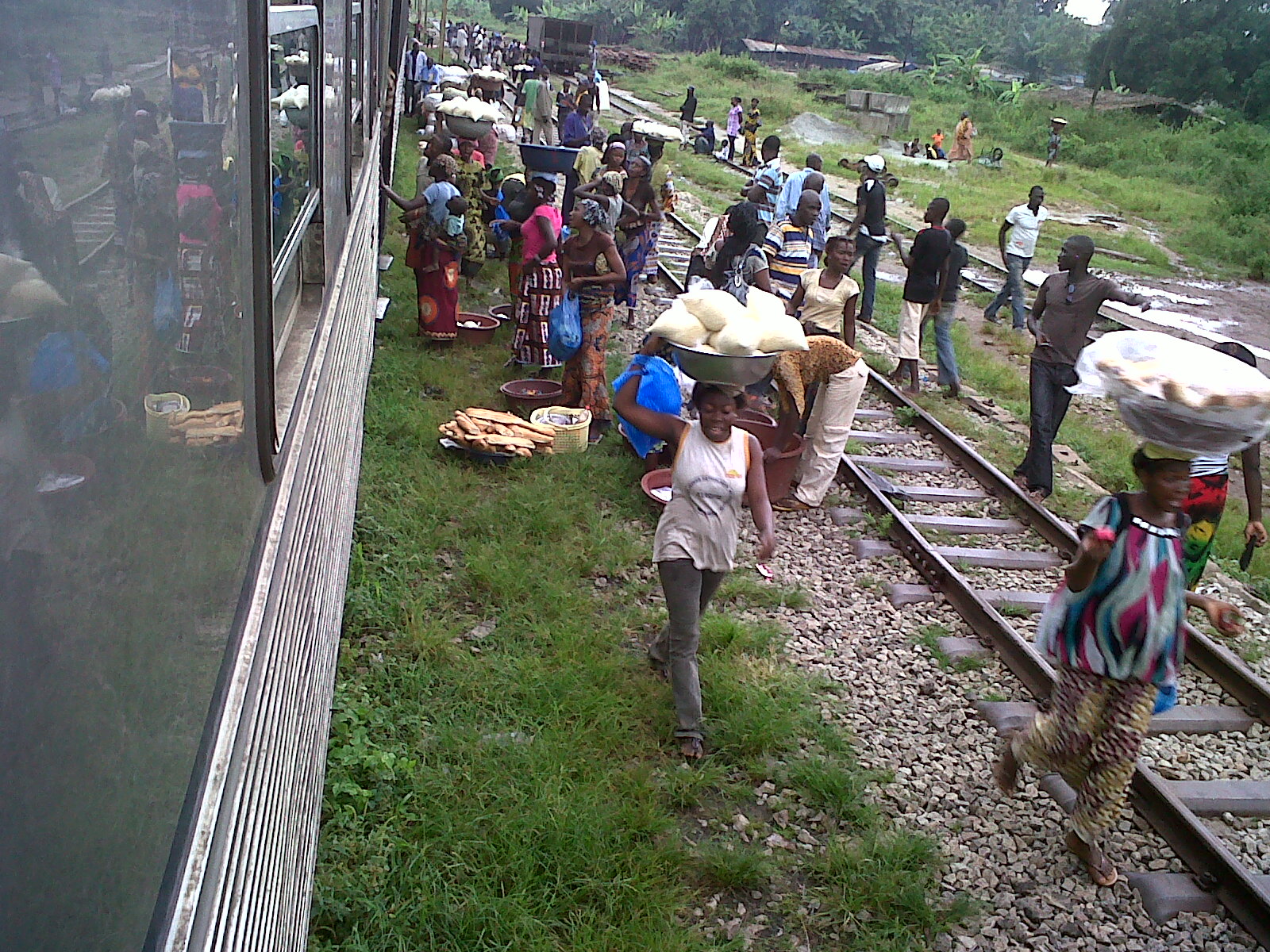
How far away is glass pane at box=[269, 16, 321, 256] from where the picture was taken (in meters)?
2.59

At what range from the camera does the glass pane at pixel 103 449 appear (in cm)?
89

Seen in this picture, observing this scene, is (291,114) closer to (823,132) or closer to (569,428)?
(569,428)

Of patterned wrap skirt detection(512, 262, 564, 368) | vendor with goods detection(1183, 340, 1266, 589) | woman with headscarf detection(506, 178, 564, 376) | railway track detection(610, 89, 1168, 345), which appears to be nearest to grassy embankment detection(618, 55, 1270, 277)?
railway track detection(610, 89, 1168, 345)

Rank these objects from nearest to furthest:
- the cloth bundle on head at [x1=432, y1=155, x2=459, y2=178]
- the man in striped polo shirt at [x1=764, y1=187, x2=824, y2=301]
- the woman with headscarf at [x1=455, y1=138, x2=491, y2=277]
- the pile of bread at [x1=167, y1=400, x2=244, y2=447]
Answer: the pile of bread at [x1=167, y1=400, x2=244, y2=447]
the man in striped polo shirt at [x1=764, y1=187, x2=824, y2=301]
the cloth bundle on head at [x1=432, y1=155, x2=459, y2=178]
the woman with headscarf at [x1=455, y1=138, x2=491, y2=277]

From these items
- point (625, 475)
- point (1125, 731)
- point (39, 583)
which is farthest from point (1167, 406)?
point (625, 475)

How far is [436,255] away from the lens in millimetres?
9398

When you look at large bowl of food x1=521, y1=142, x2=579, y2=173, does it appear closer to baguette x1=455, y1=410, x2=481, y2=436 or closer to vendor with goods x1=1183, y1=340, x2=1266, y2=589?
baguette x1=455, y1=410, x2=481, y2=436

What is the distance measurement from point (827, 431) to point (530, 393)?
2.46 m

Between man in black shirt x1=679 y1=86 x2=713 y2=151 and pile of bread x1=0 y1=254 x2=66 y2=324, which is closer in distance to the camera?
pile of bread x1=0 y1=254 x2=66 y2=324

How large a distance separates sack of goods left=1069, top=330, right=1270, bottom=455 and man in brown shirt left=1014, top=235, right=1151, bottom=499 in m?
3.98

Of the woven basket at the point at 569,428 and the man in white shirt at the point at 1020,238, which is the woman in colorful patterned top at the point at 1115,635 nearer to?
the woven basket at the point at 569,428

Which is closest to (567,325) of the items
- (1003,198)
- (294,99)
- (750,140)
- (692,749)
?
(692,749)

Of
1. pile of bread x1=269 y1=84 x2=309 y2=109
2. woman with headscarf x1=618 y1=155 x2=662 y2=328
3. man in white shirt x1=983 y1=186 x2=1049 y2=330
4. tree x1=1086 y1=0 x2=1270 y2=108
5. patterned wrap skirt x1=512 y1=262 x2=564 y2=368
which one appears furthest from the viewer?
tree x1=1086 y1=0 x2=1270 y2=108

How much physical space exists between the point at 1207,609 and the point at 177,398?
3.74 meters
